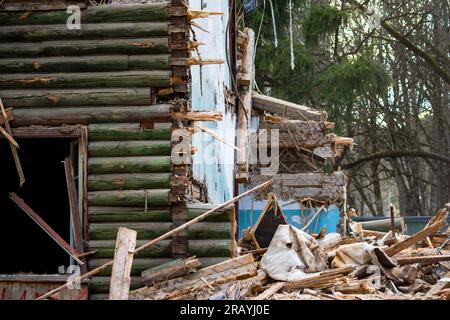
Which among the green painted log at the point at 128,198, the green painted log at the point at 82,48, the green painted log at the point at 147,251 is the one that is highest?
the green painted log at the point at 82,48

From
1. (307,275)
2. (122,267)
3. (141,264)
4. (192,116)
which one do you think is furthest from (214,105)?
(122,267)

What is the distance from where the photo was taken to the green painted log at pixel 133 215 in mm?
10664

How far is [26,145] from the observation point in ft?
42.9

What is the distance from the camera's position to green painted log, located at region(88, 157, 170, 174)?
1073cm

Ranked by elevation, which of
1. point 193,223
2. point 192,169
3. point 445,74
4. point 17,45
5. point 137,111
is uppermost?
point 445,74

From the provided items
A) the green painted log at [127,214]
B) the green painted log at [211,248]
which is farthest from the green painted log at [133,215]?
the green painted log at [211,248]

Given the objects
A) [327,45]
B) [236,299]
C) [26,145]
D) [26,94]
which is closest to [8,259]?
[26,145]

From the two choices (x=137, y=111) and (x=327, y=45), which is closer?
(x=137, y=111)

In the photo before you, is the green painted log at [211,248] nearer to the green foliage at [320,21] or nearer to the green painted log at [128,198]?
the green painted log at [128,198]

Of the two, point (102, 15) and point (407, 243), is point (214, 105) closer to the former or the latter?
point (102, 15)

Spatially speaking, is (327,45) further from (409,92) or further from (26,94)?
(26,94)

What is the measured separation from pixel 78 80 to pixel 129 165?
1291mm

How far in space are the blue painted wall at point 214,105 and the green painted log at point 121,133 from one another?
4.19ft

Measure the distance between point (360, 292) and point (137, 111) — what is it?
359 cm
